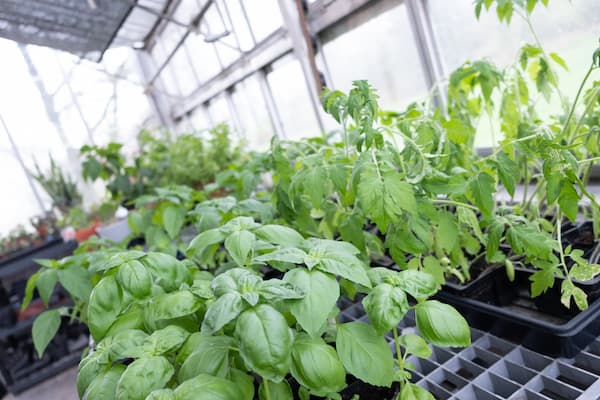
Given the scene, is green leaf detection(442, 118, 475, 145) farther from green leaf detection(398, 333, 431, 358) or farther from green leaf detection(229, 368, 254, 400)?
green leaf detection(229, 368, 254, 400)

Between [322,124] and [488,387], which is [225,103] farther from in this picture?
[488,387]

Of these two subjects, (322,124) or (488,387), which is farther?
(322,124)

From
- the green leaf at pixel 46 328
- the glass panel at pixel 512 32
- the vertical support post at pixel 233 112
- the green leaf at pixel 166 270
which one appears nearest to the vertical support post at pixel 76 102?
the vertical support post at pixel 233 112

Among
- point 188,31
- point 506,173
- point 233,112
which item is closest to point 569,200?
point 506,173

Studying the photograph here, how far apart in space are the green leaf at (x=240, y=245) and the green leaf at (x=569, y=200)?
0.46 m

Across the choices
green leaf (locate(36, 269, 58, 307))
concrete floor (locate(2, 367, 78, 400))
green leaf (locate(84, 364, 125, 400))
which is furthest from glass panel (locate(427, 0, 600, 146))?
concrete floor (locate(2, 367, 78, 400))

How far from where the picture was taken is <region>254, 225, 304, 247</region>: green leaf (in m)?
0.68

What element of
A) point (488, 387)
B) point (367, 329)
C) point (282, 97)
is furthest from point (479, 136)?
point (282, 97)

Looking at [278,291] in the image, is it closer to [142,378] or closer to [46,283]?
[142,378]

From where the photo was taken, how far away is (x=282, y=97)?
10.4 ft

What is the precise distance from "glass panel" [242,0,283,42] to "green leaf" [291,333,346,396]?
2367mm

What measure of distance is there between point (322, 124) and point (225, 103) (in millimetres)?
2017

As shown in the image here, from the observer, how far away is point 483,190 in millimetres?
655

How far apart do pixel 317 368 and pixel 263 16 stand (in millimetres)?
2707
